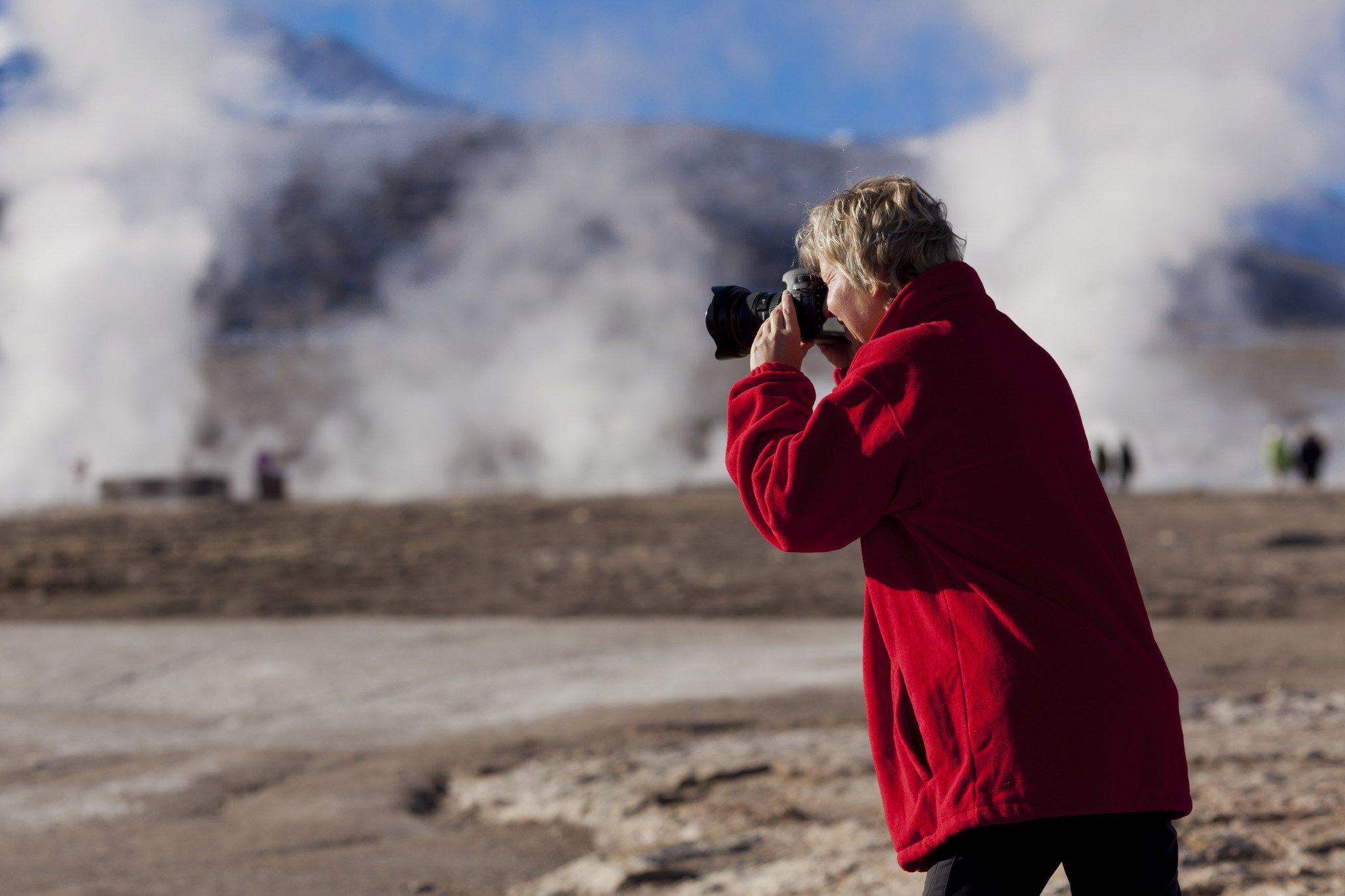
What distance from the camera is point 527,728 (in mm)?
6234

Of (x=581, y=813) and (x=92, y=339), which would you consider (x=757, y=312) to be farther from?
(x=92, y=339)

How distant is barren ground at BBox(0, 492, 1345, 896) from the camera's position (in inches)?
154

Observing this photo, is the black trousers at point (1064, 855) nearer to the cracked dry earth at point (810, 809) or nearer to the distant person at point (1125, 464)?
the cracked dry earth at point (810, 809)

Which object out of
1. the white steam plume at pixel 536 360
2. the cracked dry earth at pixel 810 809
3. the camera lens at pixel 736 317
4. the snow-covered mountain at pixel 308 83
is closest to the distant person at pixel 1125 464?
the white steam plume at pixel 536 360

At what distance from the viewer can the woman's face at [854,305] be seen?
1.84m

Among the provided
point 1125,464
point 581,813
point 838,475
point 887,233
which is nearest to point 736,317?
point 887,233

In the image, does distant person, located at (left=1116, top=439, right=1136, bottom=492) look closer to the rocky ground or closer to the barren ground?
the rocky ground

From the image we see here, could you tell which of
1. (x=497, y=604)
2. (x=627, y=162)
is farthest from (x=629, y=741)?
(x=627, y=162)

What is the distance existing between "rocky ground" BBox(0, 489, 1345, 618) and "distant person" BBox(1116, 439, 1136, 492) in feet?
11.0

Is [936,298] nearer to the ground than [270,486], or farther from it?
nearer to the ground

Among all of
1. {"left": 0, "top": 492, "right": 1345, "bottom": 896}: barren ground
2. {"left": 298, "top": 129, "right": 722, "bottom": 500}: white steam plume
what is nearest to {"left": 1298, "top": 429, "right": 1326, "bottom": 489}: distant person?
{"left": 298, "top": 129, "right": 722, "bottom": 500}: white steam plume

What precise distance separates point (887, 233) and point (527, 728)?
4834 mm

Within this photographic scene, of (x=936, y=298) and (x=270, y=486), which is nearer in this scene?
(x=936, y=298)

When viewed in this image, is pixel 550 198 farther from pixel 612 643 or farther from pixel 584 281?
pixel 612 643
